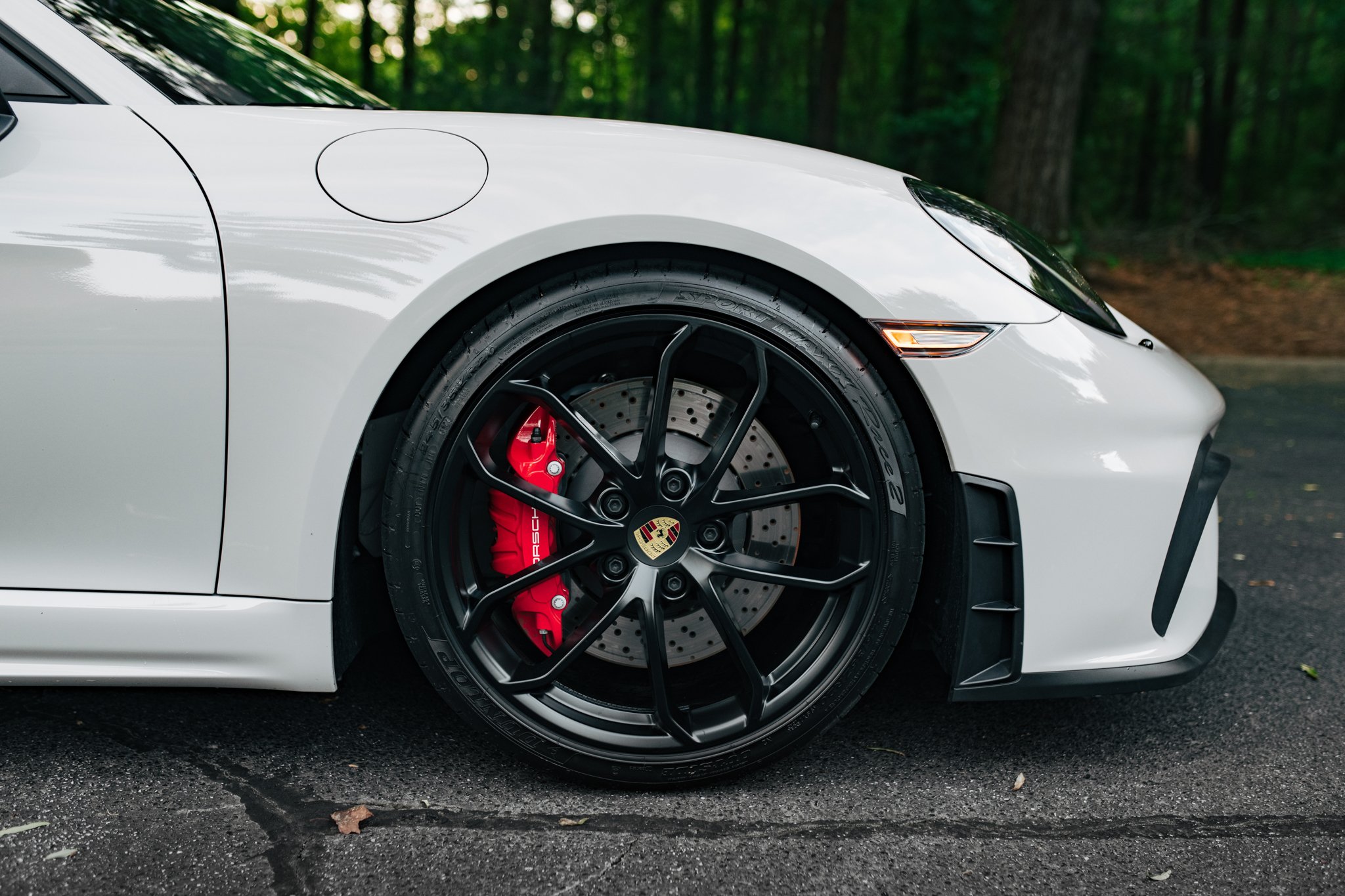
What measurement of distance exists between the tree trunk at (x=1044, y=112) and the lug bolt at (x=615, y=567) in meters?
7.57

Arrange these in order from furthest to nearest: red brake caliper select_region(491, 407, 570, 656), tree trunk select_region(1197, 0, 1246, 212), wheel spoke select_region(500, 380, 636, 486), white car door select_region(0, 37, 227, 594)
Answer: tree trunk select_region(1197, 0, 1246, 212), red brake caliper select_region(491, 407, 570, 656), wheel spoke select_region(500, 380, 636, 486), white car door select_region(0, 37, 227, 594)

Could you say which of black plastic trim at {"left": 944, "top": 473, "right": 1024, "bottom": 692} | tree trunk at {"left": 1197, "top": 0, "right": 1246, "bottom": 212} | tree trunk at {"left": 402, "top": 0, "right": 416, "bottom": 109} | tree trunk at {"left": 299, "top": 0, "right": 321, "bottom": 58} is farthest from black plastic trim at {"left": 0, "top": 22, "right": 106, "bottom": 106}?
tree trunk at {"left": 1197, "top": 0, "right": 1246, "bottom": 212}

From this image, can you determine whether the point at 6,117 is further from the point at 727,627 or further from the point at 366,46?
the point at 366,46

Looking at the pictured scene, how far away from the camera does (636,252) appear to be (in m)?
1.67

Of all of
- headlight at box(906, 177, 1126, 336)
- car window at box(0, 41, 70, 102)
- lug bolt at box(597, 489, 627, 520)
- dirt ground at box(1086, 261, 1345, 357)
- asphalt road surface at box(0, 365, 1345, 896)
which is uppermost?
car window at box(0, 41, 70, 102)

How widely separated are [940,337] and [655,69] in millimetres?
24805

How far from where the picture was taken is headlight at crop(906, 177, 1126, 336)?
5.59 ft

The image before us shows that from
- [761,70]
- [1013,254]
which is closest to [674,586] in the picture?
[1013,254]

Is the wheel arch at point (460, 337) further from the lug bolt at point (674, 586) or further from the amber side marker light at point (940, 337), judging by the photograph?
the lug bolt at point (674, 586)

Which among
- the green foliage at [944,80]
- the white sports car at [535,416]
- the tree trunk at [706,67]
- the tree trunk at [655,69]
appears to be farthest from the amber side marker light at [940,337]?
the tree trunk at [655,69]

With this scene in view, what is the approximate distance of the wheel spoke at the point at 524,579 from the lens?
5.44 ft

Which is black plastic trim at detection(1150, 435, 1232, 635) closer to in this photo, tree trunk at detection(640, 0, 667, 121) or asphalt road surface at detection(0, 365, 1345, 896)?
asphalt road surface at detection(0, 365, 1345, 896)

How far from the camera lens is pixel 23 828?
1.61 m

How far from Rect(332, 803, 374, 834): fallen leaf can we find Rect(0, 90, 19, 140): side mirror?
122 centimetres
